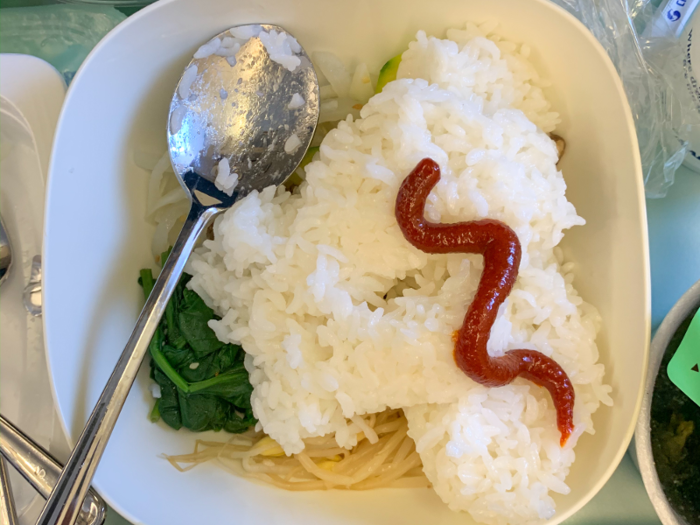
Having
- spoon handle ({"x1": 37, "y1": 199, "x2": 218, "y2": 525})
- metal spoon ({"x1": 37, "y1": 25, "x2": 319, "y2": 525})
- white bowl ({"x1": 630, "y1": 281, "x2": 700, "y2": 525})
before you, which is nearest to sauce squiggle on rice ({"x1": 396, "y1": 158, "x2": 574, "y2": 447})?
white bowl ({"x1": 630, "y1": 281, "x2": 700, "y2": 525})

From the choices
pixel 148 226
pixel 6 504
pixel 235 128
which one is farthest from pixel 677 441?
pixel 6 504

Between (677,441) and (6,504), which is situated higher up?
(677,441)

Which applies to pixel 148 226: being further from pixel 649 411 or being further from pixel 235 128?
pixel 649 411

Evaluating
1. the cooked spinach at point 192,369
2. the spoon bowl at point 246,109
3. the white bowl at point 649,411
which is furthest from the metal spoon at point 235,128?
the white bowl at point 649,411

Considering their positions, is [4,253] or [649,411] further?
[4,253]

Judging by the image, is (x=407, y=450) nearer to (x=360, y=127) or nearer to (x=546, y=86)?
(x=360, y=127)

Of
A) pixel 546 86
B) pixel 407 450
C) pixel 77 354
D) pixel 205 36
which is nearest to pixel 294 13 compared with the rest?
pixel 205 36
